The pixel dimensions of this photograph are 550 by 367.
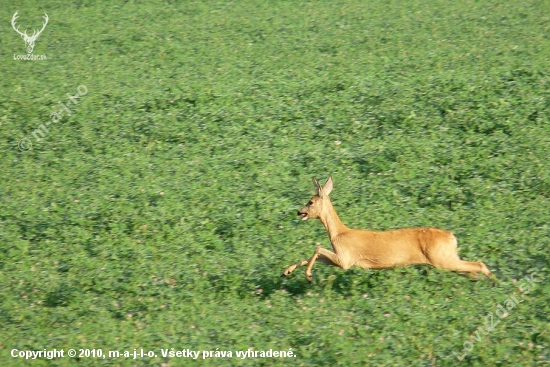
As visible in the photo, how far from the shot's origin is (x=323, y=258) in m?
9.48

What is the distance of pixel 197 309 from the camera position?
9.03 metres

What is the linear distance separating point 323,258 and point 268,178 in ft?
11.1

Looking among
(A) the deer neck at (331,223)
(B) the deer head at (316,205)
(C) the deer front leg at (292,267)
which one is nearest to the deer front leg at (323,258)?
(C) the deer front leg at (292,267)

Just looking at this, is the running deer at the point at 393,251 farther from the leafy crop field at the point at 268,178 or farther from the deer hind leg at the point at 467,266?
the leafy crop field at the point at 268,178

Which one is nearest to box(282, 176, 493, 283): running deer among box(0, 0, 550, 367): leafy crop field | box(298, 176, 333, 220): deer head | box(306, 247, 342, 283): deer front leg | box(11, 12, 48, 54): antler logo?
box(306, 247, 342, 283): deer front leg

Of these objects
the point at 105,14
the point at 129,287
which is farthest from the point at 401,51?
the point at 129,287

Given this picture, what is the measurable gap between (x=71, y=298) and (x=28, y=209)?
123 inches

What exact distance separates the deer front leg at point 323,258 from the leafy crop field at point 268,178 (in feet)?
0.59

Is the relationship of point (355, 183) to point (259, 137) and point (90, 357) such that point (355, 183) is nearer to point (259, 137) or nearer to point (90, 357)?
point (259, 137)

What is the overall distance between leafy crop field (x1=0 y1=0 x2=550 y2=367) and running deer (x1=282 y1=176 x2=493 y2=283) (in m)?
0.17

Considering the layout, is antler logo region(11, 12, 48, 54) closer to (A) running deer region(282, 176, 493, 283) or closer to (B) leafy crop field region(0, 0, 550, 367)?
(B) leafy crop field region(0, 0, 550, 367)

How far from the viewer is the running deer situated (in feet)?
29.9

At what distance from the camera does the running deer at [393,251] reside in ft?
29.9

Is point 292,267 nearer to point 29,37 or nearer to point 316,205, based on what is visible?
point 316,205
